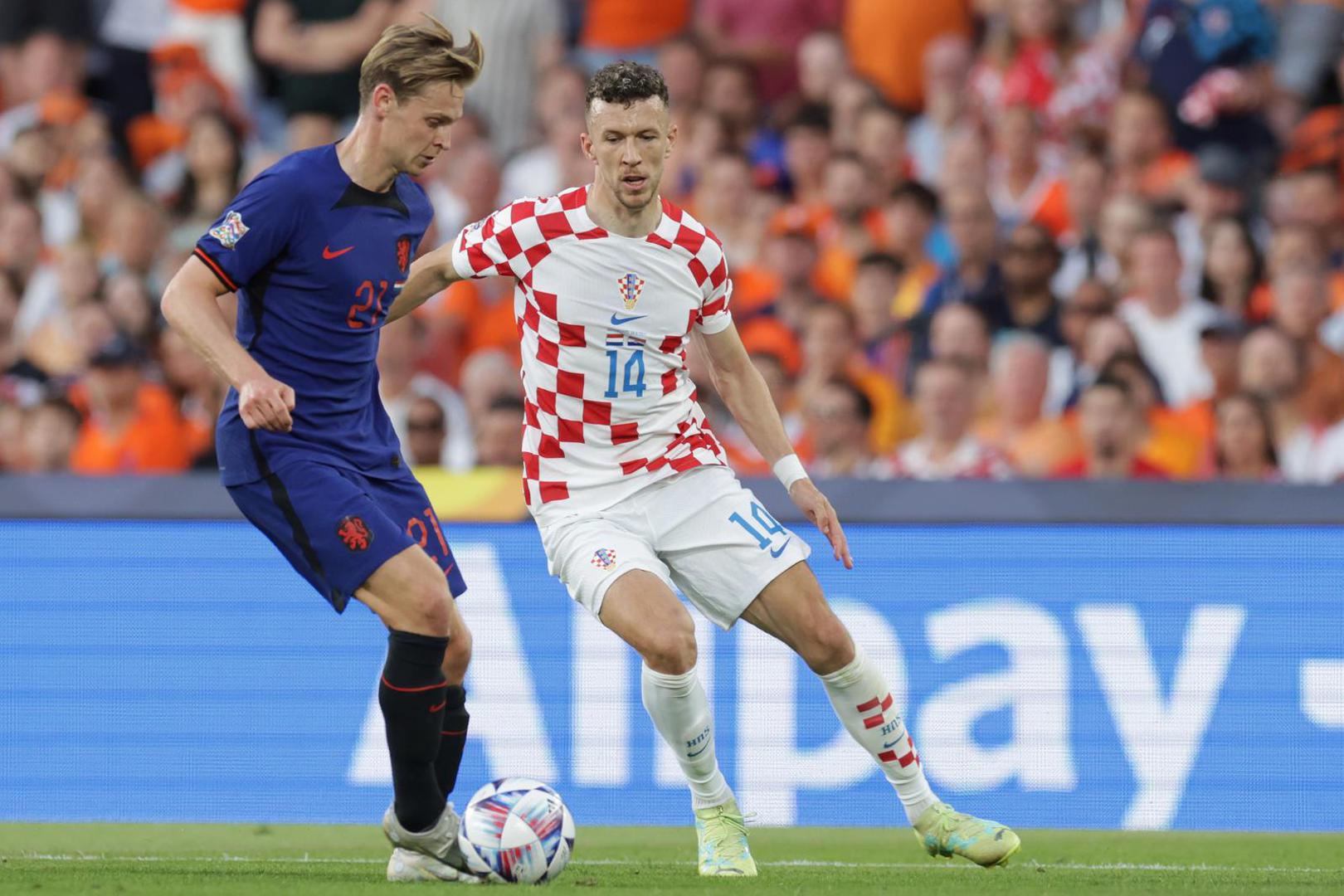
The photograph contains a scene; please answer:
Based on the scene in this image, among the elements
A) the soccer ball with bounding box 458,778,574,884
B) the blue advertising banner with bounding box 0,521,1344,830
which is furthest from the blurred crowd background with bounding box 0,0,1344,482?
the soccer ball with bounding box 458,778,574,884

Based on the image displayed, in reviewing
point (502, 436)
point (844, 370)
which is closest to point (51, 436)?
point (502, 436)

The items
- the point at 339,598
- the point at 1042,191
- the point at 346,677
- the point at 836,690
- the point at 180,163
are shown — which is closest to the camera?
the point at 339,598

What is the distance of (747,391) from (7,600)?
3691 millimetres

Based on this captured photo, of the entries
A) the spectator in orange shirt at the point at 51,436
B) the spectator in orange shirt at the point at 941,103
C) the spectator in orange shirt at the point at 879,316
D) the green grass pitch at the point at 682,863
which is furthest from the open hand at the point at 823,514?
the spectator in orange shirt at the point at 941,103

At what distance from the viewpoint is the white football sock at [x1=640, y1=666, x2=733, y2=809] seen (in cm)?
604

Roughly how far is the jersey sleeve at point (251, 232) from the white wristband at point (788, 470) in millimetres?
1728

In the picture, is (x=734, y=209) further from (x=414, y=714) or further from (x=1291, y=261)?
(x=414, y=714)

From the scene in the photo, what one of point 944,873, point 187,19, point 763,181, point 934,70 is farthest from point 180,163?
point 944,873

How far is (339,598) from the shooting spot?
5.64m

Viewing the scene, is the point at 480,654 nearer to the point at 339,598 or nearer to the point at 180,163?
the point at 339,598

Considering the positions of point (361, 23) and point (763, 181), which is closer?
point (763, 181)

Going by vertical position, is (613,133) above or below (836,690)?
above

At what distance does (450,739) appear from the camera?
6.20 metres

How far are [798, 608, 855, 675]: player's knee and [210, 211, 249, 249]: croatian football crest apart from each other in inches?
81.2
